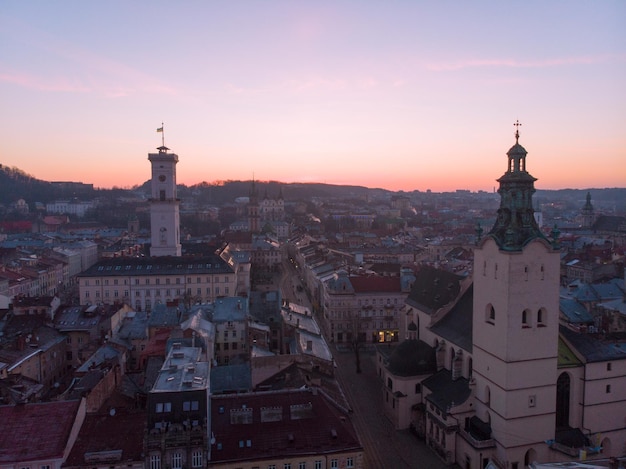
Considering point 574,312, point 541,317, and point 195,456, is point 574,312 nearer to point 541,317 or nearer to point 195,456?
point 541,317

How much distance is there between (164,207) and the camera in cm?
9031

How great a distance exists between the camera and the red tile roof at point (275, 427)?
32.2 meters

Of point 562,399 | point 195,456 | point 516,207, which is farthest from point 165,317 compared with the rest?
point 562,399

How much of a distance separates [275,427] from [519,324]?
1702 cm

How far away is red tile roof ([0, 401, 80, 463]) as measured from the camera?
1205 inches

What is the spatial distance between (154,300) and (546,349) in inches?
2298

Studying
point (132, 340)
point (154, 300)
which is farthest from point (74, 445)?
point (154, 300)

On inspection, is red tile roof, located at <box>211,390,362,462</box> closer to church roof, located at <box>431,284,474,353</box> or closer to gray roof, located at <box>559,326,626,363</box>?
church roof, located at <box>431,284,474,353</box>

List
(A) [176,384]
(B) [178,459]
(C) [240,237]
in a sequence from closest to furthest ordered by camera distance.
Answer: (B) [178,459] < (A) [176,384] < (C) [240,237]

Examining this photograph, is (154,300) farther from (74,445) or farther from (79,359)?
(74,445)

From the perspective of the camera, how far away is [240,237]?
5551 inches

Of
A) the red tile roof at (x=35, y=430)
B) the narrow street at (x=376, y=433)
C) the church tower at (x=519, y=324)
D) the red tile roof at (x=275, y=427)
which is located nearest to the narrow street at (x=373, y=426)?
the narrow street at (x=376, y=433)

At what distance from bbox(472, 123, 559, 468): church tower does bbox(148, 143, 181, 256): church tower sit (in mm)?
63531

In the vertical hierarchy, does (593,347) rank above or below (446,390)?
above
